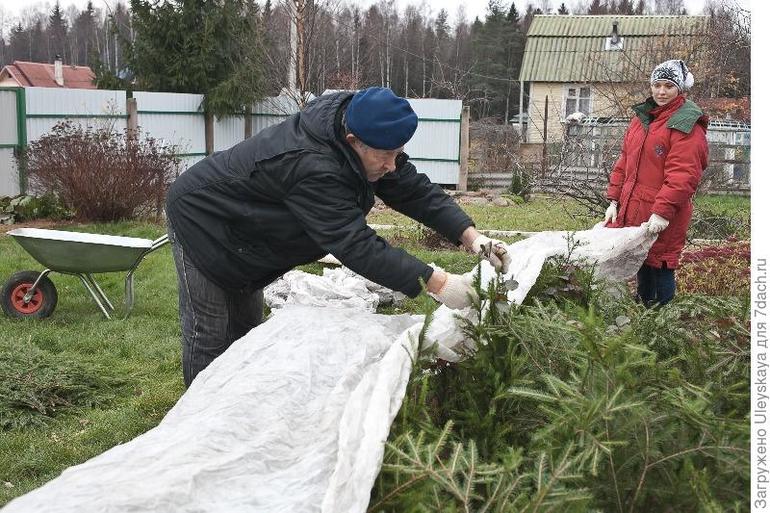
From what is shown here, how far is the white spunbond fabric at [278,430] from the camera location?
5.58 ft

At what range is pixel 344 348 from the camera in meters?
2.38

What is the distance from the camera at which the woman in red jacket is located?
467 centimetres

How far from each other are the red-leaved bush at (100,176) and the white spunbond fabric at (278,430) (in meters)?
8.20

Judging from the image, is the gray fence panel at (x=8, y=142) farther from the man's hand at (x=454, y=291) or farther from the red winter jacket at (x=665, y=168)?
the man's hand at (x=454, y=291)

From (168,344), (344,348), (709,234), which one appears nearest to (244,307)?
(344,348)

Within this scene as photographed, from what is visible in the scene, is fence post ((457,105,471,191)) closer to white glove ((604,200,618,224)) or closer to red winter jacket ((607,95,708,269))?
white glove ((604,200,618,224))

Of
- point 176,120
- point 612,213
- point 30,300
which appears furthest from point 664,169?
point 176,120

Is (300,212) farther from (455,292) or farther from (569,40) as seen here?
(569,40)

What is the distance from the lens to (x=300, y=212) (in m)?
2.88

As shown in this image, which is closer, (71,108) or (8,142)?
(8,142)

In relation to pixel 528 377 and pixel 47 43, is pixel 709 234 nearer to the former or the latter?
pixel 528 377

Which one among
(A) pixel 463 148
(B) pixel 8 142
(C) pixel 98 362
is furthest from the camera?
(A) pixel 463 148

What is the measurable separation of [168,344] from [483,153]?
17179 mm

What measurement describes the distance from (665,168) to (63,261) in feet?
12.7
